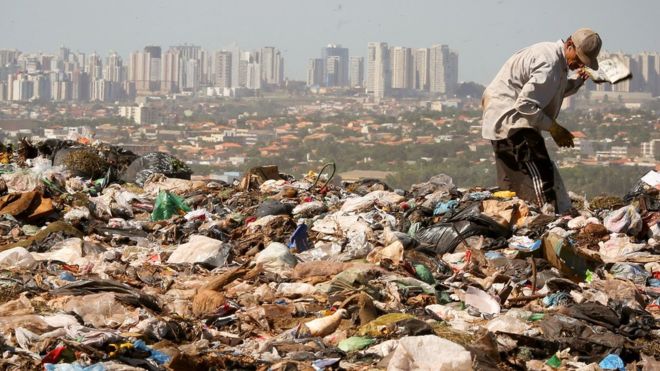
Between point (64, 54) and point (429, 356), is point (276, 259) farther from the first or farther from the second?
point (64, 54)

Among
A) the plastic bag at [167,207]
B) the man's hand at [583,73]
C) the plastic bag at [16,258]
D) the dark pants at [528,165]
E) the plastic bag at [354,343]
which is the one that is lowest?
the plastic bag at [354,343]

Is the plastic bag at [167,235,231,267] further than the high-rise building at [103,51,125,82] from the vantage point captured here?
No

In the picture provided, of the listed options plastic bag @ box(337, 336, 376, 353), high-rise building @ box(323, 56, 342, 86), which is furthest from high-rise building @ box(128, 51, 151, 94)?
plastic bag @ box(337, 336, 376, 353)

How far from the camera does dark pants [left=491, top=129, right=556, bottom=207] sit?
286 inches

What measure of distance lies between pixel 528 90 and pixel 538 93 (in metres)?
0.08

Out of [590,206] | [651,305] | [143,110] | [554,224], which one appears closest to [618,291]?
[651,305]

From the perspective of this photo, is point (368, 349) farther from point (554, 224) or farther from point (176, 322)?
point (554, 224)

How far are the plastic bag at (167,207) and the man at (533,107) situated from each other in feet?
7.92

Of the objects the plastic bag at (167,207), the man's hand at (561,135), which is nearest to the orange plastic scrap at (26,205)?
the plastic bag at (167,207)

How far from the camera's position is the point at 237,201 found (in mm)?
8352

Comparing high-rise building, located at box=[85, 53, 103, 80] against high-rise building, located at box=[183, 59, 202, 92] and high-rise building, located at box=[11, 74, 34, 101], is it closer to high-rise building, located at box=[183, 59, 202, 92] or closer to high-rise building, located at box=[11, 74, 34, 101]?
high-rise building, located at box=[183, 59, 202, 92]

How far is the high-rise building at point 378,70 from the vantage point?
9756 centimetres

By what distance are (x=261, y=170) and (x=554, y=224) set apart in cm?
334

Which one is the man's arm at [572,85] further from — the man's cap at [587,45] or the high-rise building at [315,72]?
the high-rise building at [315,72]
